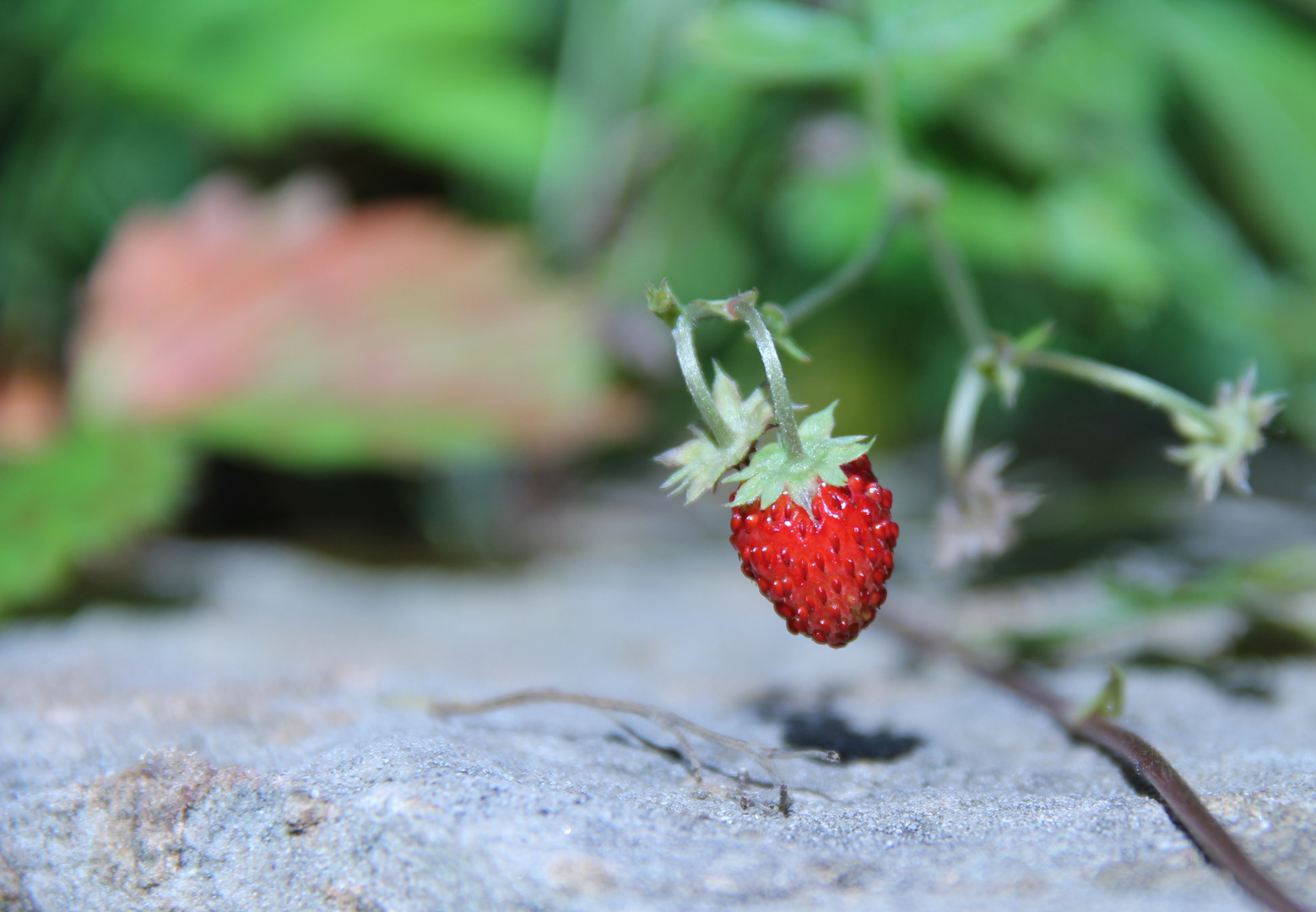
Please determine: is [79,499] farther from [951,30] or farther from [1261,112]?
[1261,112]

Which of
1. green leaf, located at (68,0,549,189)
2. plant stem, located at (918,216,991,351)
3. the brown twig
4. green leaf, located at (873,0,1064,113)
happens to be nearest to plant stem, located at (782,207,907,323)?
plant stem, located at (918,216,991,351)

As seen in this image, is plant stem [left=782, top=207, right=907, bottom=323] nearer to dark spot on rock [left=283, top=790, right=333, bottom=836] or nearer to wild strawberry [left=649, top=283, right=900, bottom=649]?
wild strawberry [left=649, top=283, right=900, bottom=649]

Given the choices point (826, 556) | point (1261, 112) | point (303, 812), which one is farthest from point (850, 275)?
point (1261, 112)

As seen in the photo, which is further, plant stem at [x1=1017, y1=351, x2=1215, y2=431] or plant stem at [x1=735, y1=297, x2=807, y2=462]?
plant stem at [x1=1017, y1=351, x2=1215, y2=431]

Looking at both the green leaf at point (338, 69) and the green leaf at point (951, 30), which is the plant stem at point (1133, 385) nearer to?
the green leaf at point (951, 30)

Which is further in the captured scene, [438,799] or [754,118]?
[754,118]

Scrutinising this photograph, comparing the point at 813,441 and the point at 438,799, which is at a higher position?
the point at 813,441

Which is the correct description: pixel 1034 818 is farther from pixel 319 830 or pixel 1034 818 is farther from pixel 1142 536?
pixel 1142 536

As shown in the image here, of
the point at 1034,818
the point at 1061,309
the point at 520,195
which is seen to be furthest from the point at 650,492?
the point at 1034,818

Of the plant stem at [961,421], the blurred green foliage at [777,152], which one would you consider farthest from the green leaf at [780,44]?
the plant stem at [961,421]
